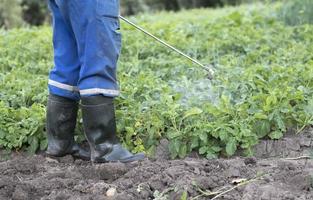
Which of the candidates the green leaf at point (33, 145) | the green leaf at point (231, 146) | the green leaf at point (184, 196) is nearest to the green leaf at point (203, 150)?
the green leaf at point (231, 146)

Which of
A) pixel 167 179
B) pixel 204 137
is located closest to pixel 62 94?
pixel 204 137

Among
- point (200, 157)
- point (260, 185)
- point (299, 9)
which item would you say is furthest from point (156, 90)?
point (299, 9)

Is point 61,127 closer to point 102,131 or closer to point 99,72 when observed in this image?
point 102,131

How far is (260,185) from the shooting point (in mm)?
3156

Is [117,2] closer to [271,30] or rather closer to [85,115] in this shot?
[85,115]

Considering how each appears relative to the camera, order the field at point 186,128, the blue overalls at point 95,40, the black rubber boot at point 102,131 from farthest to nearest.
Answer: the black rubber boot at point 102,131 → the blue overalls at point 95,40 → the field at point 186,128

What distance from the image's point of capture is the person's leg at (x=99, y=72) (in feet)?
11.9

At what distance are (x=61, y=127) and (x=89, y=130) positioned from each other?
0.83ft

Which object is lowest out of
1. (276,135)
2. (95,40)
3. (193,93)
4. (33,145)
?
(33,145)

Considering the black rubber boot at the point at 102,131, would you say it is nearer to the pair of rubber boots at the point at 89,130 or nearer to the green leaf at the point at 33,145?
the pair of rubber boots at the point at 89,130

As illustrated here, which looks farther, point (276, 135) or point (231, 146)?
point (276, 135)

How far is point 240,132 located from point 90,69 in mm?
930

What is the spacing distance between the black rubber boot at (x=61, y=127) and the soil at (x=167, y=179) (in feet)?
0.61

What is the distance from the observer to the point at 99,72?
12.0 ft
